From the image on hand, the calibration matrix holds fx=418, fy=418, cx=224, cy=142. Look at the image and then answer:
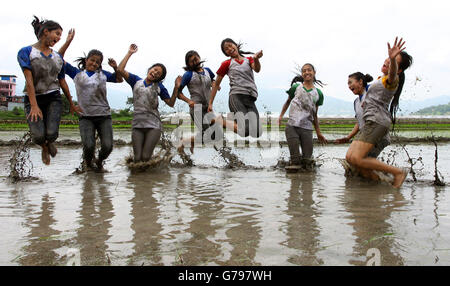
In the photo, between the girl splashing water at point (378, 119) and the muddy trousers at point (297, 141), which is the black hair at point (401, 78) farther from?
the muddy trousers at point (297, 141)

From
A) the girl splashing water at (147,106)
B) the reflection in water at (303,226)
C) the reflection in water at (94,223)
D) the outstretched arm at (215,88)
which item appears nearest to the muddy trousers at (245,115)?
the outstretched arm at (215,88)

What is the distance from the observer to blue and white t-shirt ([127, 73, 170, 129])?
6.91 m

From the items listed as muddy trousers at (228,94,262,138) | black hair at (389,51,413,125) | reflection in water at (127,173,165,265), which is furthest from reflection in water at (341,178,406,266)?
muddy trousers at (228,94,262,138)

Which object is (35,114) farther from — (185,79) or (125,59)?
(185,79)

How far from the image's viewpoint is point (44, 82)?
5.86 meters

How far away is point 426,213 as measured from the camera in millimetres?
3832

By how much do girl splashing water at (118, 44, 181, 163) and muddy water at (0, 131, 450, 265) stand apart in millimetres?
885

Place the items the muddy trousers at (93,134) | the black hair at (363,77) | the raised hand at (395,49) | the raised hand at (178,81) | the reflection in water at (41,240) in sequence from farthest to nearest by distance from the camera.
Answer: the raised hand at (178,81) → the muddy trousers at (93,134) → the black hair at (363,77) → the raised hand at (395,49) → the reflection in water at (41,240)

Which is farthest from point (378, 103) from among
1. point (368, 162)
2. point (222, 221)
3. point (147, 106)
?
point (147, 106)

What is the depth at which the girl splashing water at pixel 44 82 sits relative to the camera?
18.4 ft

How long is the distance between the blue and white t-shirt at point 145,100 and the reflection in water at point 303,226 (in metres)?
2.83

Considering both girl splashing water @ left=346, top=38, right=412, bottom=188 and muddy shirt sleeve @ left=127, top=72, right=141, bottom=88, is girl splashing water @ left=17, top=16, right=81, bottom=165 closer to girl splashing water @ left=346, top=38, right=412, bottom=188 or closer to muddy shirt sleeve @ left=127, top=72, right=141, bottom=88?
muddy shirt sleeve @ left=127, top=72, right=141, bottom=88

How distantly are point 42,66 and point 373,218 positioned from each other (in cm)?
466
